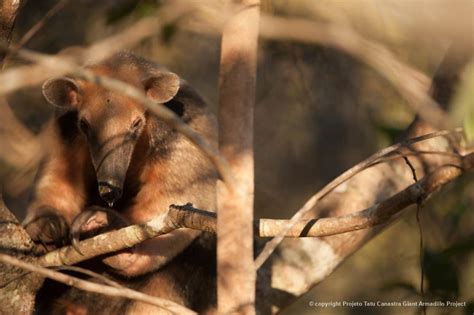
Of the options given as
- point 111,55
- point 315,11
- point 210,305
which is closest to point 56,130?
point 111,55

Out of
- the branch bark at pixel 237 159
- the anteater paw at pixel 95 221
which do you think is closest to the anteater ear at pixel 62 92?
the anteater paw at pixel 95 221

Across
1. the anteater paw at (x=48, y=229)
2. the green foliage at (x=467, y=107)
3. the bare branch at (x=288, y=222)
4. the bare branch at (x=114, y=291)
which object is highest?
the green foliage at (x=467, y=107)

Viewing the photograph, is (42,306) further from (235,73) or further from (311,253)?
(235,73)

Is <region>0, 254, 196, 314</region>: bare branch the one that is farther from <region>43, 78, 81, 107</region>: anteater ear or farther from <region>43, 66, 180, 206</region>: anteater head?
<region>43, 78, 81, 107</region>: anteater ear

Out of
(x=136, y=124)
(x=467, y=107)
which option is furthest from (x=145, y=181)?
(x=467, y=107)

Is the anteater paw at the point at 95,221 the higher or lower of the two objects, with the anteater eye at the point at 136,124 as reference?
lower

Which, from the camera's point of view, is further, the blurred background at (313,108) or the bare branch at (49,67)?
the blurred background at (313,108)

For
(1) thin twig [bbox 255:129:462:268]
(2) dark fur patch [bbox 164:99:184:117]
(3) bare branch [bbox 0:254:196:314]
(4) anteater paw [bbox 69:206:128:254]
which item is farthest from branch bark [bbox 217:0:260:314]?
(2) dark fur patch [bbox 164:99:184:117]

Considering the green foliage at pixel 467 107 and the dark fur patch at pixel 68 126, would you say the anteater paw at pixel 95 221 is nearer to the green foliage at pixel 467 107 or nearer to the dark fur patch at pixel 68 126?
the dark fur patch at pixel 68 126
